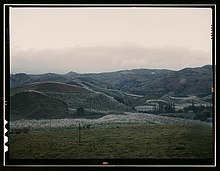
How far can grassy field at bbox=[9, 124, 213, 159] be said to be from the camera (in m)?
2.66

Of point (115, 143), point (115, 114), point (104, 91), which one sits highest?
point (104, 91)

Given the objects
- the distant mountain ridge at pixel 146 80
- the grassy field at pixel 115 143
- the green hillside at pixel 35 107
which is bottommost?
the grassy field at pixel 115 143

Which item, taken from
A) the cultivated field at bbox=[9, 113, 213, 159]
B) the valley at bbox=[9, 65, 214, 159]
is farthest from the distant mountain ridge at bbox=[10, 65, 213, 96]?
the cultivated field at bbox=[9, 113, 213, 159]

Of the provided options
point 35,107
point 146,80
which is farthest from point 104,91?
point 35,107

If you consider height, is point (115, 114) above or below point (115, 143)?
above

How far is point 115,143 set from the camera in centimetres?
267

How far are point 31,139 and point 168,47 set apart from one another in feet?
3.35

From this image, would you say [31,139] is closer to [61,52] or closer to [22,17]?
[61,52]

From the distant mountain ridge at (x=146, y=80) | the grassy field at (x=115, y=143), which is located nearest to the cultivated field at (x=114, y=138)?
the grassy field at (x=115, y=143)

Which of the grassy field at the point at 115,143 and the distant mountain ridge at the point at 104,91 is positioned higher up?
the distant mountain ridge at the point at 104,91

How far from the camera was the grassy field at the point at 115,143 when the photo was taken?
2.66 metres

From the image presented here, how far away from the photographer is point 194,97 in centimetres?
270

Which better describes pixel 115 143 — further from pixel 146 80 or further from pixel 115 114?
pixel 146 80

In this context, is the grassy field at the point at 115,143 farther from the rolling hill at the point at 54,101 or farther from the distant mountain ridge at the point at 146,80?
the distant mountain ridge at the point at 146,80
